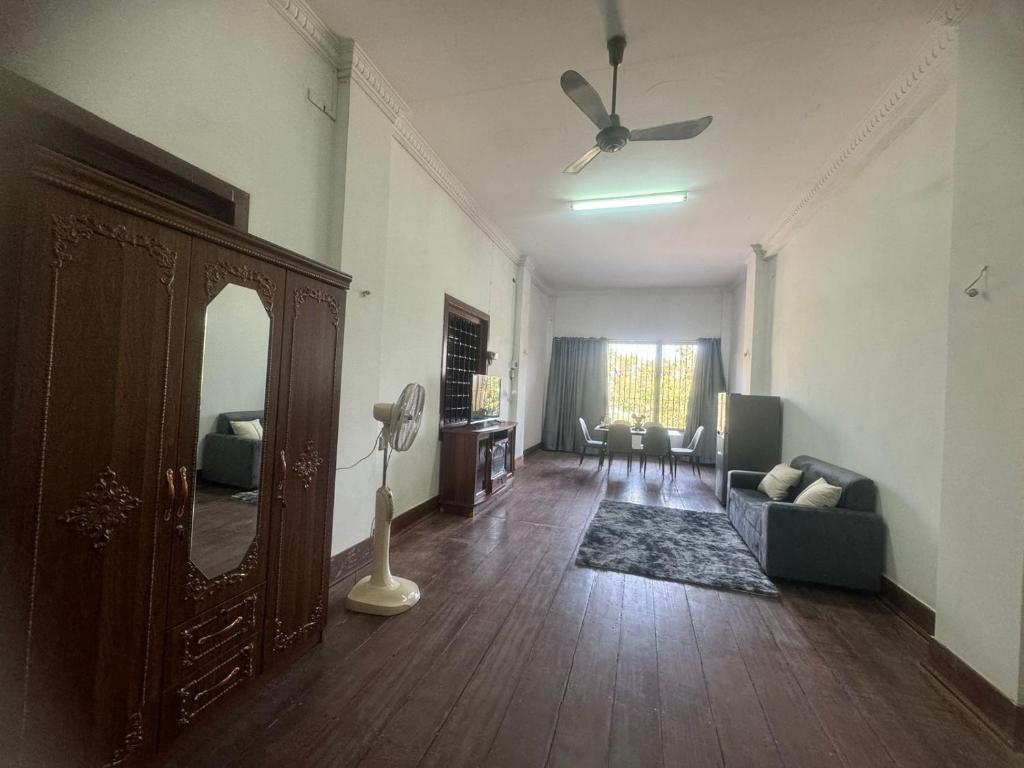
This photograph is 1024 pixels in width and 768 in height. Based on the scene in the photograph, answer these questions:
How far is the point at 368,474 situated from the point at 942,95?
13.8 ft

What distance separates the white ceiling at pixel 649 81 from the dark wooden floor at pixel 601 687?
324 centimetres

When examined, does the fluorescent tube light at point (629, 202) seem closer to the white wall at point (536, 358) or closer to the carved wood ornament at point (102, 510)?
the white wall at point (536, 358)

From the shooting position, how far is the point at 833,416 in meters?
3.53

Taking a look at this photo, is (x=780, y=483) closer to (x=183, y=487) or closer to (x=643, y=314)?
(x=183, y=487)

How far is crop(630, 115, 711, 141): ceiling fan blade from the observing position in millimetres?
2455

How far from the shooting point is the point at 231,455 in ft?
4.99

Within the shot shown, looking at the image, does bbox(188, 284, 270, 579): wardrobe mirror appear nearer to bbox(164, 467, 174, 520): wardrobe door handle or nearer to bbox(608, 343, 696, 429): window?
bbox(164, 467, 174, 520): wardrobe door handle

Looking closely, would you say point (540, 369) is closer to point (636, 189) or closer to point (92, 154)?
point (636, 189)

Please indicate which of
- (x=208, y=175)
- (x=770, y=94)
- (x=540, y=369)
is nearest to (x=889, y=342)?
(x=770, y=94)

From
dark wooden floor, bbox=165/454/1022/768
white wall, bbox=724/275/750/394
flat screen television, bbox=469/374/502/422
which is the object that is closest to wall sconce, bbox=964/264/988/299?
dark wooden floor, bbox=165/454/1022/768

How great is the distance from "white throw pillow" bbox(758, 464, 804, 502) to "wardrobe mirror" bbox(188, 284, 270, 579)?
3.83 metres

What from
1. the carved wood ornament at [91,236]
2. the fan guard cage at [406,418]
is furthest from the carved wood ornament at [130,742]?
the fan guard cage at [406,418]

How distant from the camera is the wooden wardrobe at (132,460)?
96 centimetres

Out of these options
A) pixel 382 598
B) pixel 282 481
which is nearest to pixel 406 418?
pixel 282 481
